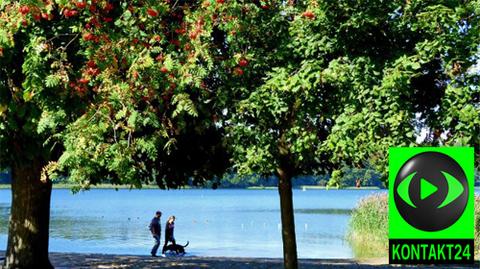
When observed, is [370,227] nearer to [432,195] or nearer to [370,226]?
[370,226]

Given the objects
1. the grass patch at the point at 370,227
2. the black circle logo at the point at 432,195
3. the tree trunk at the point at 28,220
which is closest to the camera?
the black circle logo at the point at 432,195

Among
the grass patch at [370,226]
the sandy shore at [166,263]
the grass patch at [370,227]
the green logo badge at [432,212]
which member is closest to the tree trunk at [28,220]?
the sandy shore at [166,263]

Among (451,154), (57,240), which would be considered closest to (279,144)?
(451,154)

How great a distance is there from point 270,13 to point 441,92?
3762 mm

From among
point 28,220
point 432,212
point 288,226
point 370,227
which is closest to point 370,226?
point 370,227

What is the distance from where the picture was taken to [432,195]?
9.25 m

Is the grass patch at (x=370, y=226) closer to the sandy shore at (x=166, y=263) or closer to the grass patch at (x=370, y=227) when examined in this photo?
the grass patch at (x=370, y=227)

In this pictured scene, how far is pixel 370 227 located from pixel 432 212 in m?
22.2

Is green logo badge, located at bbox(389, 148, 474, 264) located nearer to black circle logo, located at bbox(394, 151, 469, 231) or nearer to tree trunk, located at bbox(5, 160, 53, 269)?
black circle logo, located at bbox(394, 151, 469, 231)

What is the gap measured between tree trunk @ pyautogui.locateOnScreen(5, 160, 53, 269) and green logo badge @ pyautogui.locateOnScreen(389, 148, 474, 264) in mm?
10968

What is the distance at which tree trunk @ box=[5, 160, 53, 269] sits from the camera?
1808 cm

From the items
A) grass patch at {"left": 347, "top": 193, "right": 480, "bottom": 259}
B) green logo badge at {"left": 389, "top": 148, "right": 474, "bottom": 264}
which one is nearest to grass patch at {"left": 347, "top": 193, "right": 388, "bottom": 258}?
grass patch at {"left": 347, "top": 193, "right": 480, "bottom": 259}

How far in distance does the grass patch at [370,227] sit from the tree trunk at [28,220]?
49.7 ft

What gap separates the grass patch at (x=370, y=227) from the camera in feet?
99.7
